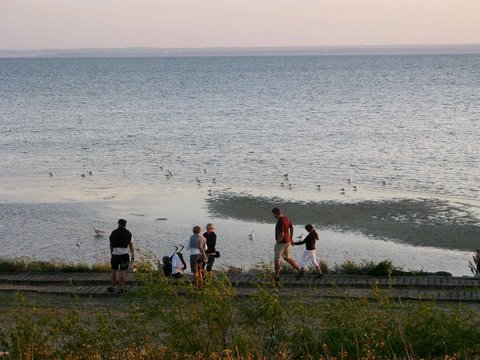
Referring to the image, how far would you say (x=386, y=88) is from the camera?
123 m

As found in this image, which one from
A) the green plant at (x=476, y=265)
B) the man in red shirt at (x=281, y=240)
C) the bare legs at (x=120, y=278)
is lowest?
the green plant at (x=476, y=265)

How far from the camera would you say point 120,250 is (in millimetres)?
17547

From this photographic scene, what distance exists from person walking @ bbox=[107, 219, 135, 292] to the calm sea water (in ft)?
25.8

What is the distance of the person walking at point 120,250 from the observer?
1736 cm

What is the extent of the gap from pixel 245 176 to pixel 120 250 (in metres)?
24.6

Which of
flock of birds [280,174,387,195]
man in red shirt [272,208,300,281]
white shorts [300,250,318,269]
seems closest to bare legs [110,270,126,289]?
man in red shirt [272,208,300,281]

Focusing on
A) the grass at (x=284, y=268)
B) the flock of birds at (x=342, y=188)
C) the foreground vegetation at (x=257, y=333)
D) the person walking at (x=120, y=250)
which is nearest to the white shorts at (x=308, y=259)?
the grass at (x=284, y=268)

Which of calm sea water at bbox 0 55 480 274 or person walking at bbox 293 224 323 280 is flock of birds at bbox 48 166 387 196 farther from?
person walking at bbox 293 224 323 280

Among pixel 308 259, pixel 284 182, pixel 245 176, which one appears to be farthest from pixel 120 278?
pixel 245 176

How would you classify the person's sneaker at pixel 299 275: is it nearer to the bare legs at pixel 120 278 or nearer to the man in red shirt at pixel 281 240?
the man in red shirt at pixel 281 240

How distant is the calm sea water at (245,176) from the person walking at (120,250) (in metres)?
7.85

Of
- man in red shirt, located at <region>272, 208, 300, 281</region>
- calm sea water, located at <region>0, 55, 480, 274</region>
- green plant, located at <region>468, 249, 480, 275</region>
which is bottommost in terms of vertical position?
calm sea water, located at <region>0, 55, 480, 274</region>

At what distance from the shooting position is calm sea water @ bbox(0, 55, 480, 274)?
28328 mm

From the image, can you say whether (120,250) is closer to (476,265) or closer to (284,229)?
(284,229)
